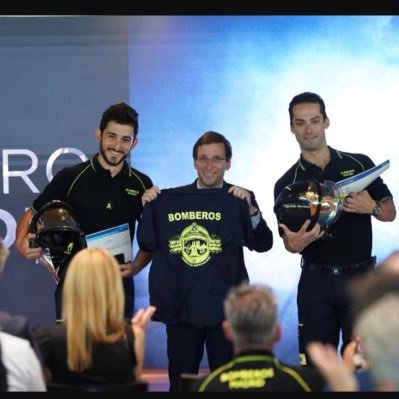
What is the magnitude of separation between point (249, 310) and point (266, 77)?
3.67 metres

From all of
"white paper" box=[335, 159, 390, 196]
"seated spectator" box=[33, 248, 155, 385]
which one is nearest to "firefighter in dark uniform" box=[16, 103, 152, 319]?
"white paper" box=[335, 159, 390, 196]

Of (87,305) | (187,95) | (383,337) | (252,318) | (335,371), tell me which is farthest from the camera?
(187,95)

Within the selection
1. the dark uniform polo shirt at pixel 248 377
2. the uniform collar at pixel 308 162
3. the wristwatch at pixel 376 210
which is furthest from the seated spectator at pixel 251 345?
the uniform collar at pixel 308 162

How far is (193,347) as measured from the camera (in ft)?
19.2

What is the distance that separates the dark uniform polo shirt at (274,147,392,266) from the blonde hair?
228 centimetres

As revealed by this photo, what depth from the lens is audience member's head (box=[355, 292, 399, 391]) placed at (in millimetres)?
2750

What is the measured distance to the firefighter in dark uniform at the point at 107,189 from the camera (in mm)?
5953

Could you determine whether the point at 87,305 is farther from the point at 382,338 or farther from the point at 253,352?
the point at 382,338

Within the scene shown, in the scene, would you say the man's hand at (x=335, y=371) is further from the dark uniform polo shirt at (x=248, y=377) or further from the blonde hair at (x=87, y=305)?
the blonde hair at (x=87, y=305)

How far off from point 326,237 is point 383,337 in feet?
10.5

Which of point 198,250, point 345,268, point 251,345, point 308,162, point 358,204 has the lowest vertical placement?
point 251,345

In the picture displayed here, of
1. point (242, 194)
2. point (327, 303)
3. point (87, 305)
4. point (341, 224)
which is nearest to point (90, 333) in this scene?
point (87, 305)

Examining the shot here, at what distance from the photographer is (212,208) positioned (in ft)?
19.2

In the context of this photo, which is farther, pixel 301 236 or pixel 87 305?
pixel 301 236
